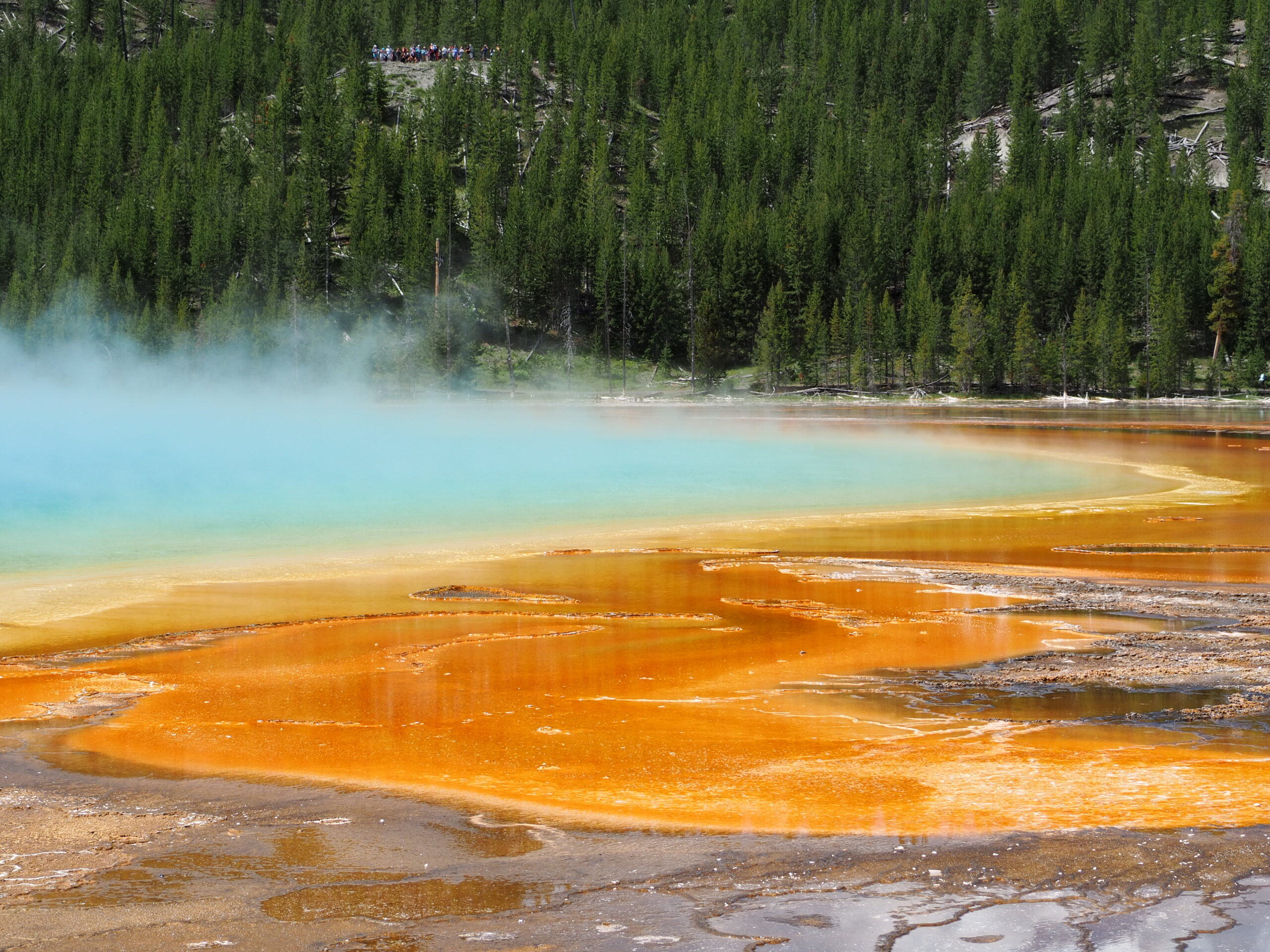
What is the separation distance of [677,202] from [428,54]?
45279 mm

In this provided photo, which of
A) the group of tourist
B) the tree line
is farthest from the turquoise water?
the group of tourist

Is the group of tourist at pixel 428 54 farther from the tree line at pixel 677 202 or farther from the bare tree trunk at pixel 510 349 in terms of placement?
the bare tree trunk at pixel 510 349

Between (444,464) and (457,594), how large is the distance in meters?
19.5

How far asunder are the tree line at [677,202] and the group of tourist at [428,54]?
2.40m

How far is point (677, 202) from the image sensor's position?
314 feet

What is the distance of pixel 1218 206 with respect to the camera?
9331 cm

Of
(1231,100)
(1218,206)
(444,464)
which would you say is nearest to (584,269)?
(1218,206)

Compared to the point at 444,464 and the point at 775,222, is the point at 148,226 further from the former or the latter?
the point at 444,464

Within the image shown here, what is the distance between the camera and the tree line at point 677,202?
81.4 metres

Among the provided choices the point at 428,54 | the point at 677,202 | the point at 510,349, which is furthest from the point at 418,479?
the point at 428,54

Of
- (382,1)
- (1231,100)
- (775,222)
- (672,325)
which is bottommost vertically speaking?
(672,325)

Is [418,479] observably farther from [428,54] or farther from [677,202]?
[428,54]

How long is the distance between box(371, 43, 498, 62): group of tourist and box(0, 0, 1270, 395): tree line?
240 centimetres

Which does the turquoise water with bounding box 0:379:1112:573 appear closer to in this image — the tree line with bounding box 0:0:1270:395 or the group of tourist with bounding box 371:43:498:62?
the tree line with bounding box 0:0:1270:395
